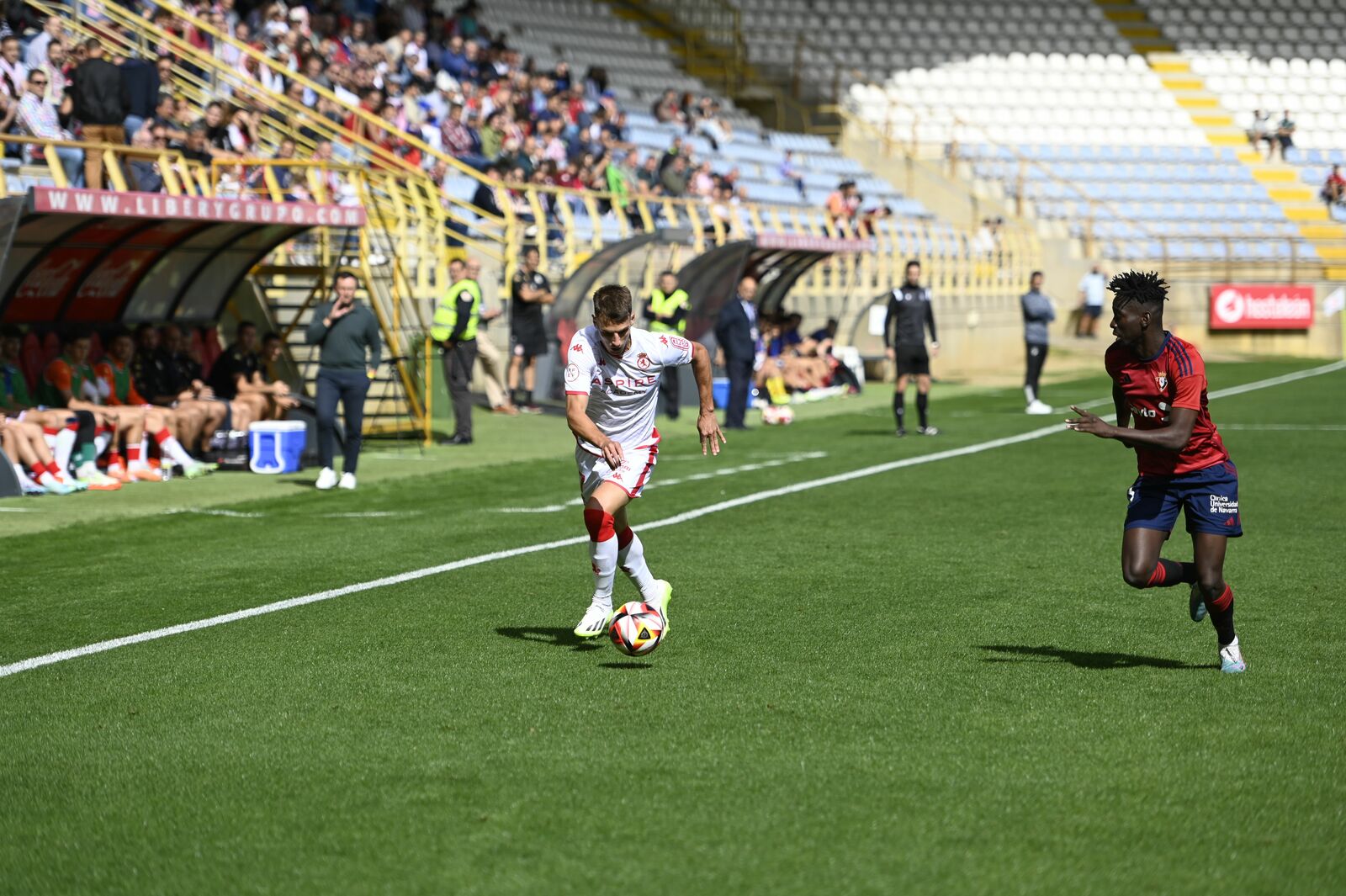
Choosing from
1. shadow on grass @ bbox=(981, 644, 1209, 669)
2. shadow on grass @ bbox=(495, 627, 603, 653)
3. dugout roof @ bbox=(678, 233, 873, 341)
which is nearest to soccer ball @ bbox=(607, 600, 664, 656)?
shadow on grass @ bbox=(495, 627, 603, 653)

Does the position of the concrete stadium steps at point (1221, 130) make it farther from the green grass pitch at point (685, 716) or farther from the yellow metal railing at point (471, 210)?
the green grass pitch at point (685, 716)

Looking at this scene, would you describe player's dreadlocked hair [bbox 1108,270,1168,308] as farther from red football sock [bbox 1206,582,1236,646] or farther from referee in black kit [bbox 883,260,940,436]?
referee in black kit [bbox 883,260,940,436]

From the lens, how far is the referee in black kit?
19562 mm

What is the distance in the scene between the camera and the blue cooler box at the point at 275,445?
16.3 metres

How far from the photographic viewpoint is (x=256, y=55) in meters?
23.1

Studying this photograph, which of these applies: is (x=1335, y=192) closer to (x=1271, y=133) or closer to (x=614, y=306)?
(x=1271, y=133)

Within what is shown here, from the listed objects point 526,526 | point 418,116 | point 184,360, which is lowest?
point 526,526

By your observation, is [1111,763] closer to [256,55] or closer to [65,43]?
[65,43]

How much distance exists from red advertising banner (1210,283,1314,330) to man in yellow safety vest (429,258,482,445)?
26.2 m

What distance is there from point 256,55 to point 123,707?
17762 millimetres

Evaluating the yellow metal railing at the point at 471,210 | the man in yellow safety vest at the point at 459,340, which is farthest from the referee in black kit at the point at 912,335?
the yellow metal railing at the point at 471,210

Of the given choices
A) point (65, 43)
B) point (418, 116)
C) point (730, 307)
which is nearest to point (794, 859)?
point (730, 307)

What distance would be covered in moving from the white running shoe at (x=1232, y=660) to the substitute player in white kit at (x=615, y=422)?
240 centimetres

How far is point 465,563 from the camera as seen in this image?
35.2 feet
